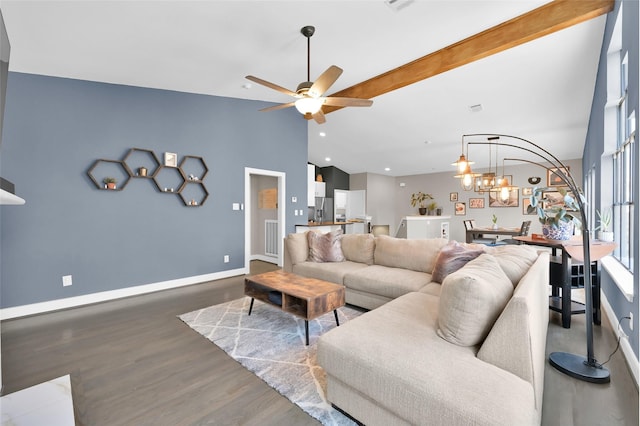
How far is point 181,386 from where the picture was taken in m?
1.97

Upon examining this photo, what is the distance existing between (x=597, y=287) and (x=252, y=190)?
630 cm

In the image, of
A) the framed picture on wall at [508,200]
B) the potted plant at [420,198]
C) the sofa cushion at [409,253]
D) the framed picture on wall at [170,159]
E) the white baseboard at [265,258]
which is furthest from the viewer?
the potted plant at [420,198]

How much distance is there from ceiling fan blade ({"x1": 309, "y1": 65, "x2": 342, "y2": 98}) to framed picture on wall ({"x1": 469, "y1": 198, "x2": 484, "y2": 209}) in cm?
830

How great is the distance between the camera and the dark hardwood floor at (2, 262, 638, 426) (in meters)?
1.69

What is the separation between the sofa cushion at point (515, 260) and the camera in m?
2.02

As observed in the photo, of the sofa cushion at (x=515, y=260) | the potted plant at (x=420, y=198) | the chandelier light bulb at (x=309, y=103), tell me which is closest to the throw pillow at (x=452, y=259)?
the sofa cushion at (x=515, y=260)

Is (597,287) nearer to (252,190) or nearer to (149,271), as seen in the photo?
(149,271)

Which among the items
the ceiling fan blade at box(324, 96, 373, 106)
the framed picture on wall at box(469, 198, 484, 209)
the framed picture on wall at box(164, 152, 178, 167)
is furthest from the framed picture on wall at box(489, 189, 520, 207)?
the framed picture on wall at box(164, 152, 178, 167)

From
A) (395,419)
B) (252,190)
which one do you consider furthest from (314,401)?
(252,190)

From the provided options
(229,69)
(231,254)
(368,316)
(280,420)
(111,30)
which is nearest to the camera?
(280,420)

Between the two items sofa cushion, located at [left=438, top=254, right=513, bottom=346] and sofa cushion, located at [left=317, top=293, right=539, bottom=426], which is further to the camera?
sofa cushion, located at [left=438, top=254, right=513, bottom=346]

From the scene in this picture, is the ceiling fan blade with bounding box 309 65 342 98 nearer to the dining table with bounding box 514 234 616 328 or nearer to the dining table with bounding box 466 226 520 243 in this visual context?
the dining table with bounding box 514 234 616 328

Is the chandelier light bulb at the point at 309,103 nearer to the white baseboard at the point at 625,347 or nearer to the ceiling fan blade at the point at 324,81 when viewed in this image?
the ceiling fan blade at the point at 324,81

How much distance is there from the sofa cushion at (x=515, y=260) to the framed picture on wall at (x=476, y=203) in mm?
7438
